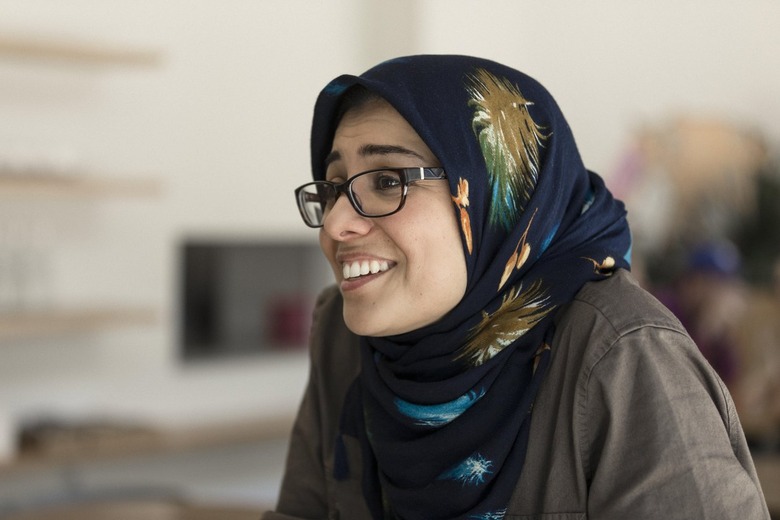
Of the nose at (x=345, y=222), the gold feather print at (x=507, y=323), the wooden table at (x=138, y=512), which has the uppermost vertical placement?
the nose at (x=345, y=222)

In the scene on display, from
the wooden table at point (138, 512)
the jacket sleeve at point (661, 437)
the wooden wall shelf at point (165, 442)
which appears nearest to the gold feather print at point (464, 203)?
the jacket sleeve at point (661, 437)

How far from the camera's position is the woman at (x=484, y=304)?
1.27m

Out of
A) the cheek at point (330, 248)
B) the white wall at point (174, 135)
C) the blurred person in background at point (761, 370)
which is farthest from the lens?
the blurred person in background at point (761, 370)

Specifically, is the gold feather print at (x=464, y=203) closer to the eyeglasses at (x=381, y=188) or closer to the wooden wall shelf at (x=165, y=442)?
the eyeglasses at (x=381, y=188)

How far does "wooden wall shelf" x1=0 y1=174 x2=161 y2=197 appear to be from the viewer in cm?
414

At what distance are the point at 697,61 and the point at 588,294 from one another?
18.9 ft

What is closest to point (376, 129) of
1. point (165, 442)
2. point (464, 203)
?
point (464, 203)

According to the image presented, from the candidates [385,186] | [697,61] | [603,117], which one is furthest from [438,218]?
[697,61]

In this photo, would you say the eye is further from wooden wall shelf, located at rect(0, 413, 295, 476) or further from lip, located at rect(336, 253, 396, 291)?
wooden wall shelf, located at rect(0, 413, 295, 476)

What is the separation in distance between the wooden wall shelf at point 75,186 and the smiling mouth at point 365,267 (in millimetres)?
3026

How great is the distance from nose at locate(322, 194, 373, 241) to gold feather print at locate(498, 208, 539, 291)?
0.19 meters

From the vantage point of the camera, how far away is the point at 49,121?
4562 mm

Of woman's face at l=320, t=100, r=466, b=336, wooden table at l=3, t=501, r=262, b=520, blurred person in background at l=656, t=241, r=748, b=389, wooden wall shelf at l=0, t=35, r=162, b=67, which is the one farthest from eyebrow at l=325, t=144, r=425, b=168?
blurred person in background at l=656, t=241, r=748, b=389

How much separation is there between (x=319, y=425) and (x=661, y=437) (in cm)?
64
